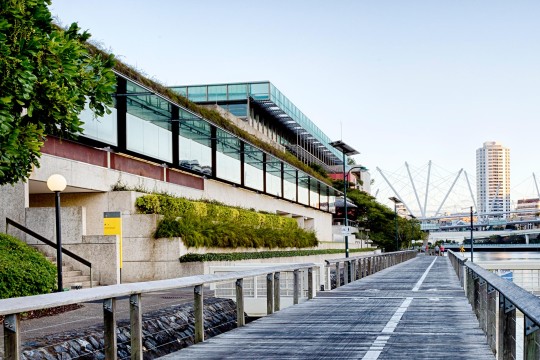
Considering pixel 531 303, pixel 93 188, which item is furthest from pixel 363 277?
pixel 531 303

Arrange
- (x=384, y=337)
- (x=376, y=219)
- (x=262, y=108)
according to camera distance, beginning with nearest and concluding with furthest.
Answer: (x=384, y=337), (x=262, y=108), (x=376, y=219)

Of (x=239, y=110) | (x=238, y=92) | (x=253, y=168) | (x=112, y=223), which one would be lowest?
(x=112, y=223)

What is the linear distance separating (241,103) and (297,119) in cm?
1232

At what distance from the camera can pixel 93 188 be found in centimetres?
2741

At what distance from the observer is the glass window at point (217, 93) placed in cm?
8094

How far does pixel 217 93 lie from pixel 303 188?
17.4 metres

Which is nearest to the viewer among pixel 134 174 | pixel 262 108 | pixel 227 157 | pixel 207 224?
pixel 134 174

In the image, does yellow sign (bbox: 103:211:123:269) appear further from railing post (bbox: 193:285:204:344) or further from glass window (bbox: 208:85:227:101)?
glass window (bbox: 208:85:227:101)

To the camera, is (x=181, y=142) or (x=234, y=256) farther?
(x=181, y=142)

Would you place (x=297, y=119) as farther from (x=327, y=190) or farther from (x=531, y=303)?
(x=531, y=303)

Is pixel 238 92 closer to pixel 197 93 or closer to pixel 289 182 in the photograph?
pixel 197 93

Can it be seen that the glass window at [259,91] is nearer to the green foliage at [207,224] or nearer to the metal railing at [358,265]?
the metal railing at [358,265]

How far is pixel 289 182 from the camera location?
64.1 meters

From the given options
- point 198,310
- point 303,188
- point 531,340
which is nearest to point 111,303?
point 198,310
